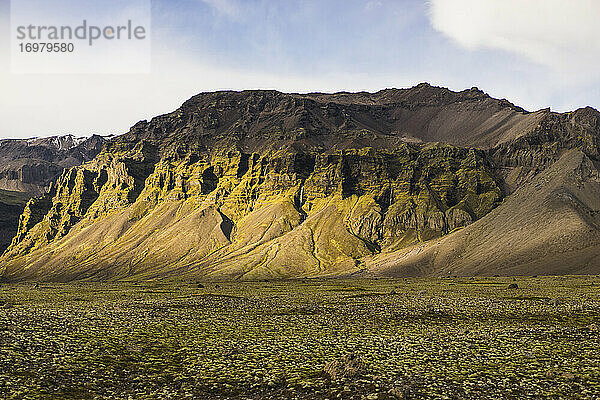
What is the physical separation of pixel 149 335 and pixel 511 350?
81.1ft

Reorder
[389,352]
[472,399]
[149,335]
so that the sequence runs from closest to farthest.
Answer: [472,399], [389,352], [149,335]

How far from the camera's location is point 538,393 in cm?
1936

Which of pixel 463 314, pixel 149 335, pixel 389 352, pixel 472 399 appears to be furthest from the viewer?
pixel 463 314

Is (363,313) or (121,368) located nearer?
(121,368)

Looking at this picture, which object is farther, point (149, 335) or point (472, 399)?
point (149, 335)

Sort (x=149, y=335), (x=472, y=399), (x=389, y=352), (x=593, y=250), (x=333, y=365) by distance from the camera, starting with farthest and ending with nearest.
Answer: (x=593, y=250)
(x=149, y=335)
(x=389, y=352)
(x=333, y=365)
(x=472, y=399)

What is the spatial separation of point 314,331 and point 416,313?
1724 cm

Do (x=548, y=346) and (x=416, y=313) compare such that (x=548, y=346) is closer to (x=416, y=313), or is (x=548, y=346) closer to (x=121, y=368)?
(x=416, y=313)

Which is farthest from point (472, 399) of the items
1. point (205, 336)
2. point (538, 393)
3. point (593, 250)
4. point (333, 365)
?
point (593, 250)

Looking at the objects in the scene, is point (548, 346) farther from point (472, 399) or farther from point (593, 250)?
point (593, 250)

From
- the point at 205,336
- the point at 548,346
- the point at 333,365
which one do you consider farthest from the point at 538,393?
the point at 205,336

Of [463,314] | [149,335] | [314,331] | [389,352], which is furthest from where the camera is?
[463,314]

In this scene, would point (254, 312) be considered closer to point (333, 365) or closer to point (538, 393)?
point (333, 365)

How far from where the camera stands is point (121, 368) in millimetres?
23906
